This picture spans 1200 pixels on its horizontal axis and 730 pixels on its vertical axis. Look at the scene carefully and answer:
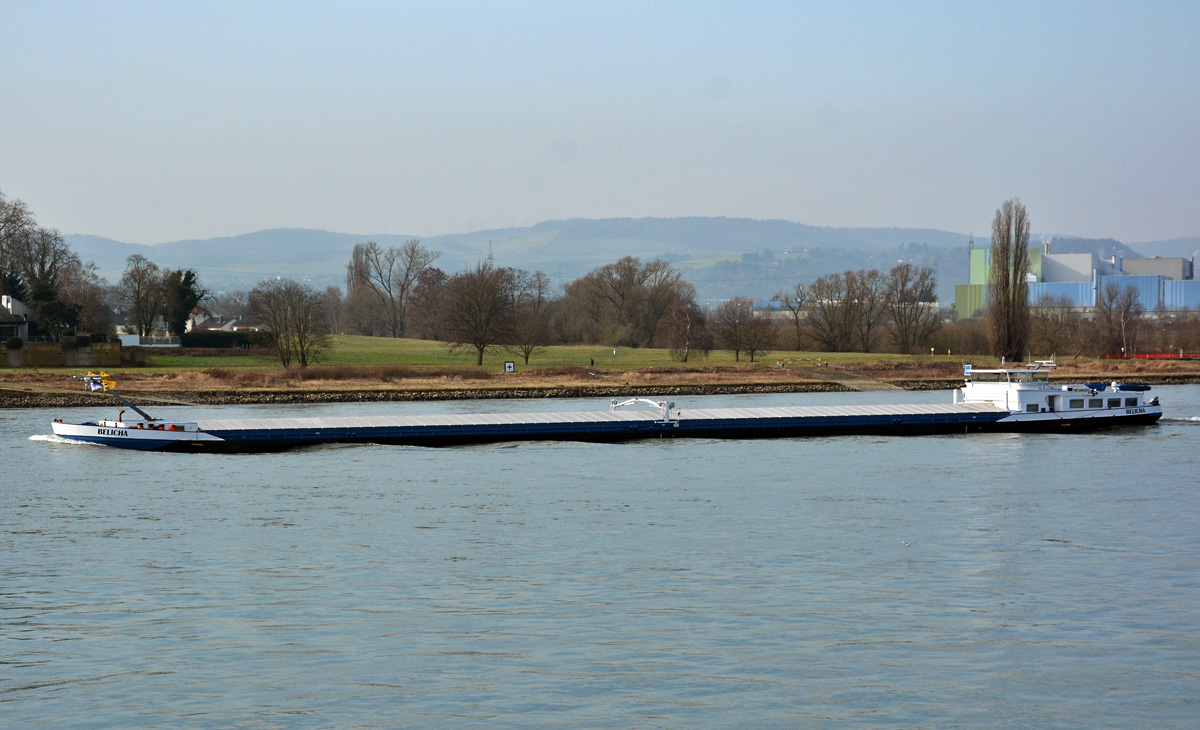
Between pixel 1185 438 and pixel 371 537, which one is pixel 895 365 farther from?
pixel 371 537

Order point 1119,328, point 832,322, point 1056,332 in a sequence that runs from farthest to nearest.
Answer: point 1119,328, point 832,322, point 1056,332

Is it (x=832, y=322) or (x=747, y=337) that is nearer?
(x=747, y=337)

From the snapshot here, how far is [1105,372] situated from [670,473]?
198 feet

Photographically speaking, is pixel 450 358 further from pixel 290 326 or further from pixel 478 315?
pixel 290 326

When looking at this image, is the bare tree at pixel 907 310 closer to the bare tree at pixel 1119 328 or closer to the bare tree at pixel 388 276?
the bare tree at pixel 1119 328

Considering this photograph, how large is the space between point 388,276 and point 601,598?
171631 millimetres

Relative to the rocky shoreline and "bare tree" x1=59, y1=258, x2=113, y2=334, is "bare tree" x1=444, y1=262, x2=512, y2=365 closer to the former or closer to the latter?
the rocky shoreline

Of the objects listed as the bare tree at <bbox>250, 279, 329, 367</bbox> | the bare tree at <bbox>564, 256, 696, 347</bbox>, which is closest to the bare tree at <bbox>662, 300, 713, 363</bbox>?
the bare tree at <bbox>564, 256, 696, 347</bbox>

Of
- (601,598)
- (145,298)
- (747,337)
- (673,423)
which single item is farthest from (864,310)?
(601,598)

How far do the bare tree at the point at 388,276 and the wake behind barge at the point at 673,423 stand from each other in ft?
381

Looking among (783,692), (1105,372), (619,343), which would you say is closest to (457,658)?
(783,692)

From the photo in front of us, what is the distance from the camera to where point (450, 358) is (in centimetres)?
9862

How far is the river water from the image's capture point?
14.5 metres

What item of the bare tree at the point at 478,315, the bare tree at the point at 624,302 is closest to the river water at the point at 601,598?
the bare tree at the point at 478,315
